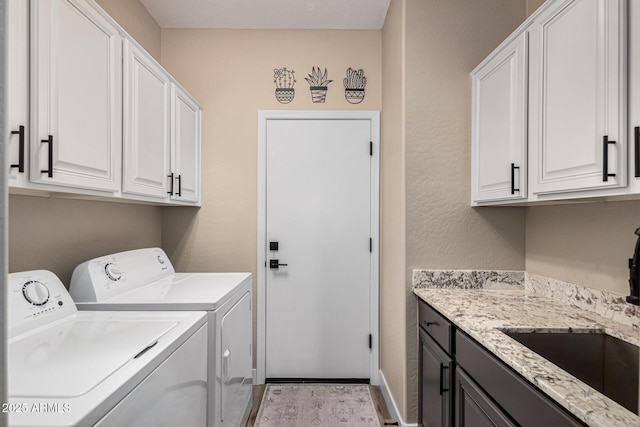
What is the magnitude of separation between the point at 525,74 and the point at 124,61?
1.86 meters

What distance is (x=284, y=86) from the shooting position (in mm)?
2717

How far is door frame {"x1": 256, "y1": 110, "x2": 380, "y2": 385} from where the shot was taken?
105 inches

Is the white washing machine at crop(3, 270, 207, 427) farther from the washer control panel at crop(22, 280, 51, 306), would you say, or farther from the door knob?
the door knob

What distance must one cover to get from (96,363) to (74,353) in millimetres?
137

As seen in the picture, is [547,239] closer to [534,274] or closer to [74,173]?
[534,274]

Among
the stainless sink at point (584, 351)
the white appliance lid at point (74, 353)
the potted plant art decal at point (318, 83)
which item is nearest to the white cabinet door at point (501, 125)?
the stainless sink at point (584, 351)

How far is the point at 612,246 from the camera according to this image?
1421 millimetres

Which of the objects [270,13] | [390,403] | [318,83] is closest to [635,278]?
[390,403]

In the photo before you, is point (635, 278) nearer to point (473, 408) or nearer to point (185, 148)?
point (473, 408)

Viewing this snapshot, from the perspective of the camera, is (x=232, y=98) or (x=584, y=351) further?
(x=232, y=98)

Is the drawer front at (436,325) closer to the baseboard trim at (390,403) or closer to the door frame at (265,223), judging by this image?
the baseboard trim at (390,403)

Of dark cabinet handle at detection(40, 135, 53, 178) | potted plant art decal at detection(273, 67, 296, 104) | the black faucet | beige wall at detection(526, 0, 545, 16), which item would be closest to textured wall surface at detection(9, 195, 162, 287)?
dark cabinet handle at detection(40, 135, 53, 178)

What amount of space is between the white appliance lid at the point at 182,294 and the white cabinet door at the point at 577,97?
1603 mm

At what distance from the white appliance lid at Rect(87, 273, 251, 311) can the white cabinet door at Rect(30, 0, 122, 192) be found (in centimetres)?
54
